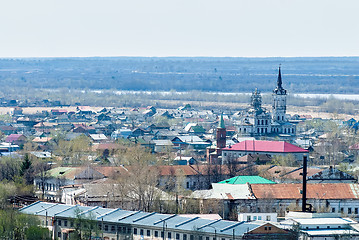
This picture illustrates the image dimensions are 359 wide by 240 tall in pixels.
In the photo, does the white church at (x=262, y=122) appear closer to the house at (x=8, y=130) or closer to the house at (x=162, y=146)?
the house at (x=162, y=146)

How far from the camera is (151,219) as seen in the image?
4659cm

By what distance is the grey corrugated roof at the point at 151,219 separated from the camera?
43906mm

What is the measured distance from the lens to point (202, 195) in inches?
2137

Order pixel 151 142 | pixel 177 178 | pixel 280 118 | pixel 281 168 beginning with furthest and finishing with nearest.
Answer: pixel 280 118, pixel 151 142, pixel 281 168, pixel 177 178

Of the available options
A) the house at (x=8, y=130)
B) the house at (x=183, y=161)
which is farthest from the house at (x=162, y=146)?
the house at (x=8, y=130)

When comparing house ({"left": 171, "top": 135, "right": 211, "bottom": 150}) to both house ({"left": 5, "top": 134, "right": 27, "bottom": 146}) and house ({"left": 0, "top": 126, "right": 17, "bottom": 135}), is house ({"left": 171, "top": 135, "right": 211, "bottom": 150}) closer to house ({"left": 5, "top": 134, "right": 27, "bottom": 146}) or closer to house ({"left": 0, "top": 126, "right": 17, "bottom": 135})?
house ({"left": 5, "top": 134, "right": 27, "bottom": 146})

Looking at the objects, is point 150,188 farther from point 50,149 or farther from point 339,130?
point 339,130

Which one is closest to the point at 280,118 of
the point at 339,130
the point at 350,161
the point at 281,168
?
the point at 339,130

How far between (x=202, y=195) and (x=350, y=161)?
35472 mm

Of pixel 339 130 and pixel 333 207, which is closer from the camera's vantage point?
pixel 333 207

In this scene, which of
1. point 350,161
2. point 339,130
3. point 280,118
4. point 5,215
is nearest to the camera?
point 5,215

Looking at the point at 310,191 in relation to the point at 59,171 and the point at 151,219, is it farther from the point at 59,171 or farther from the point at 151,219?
the point at 59,171

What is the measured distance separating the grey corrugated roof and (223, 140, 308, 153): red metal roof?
35190mm

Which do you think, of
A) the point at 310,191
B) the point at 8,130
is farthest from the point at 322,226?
the point at 8,130
